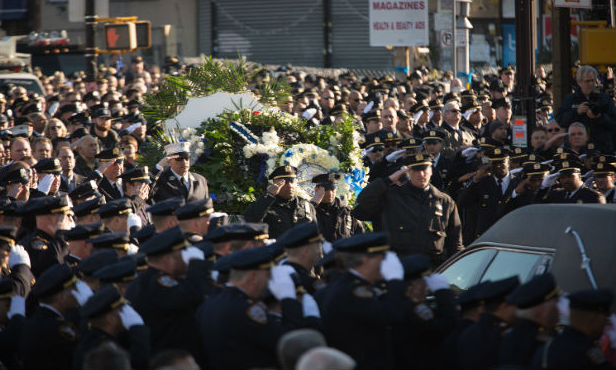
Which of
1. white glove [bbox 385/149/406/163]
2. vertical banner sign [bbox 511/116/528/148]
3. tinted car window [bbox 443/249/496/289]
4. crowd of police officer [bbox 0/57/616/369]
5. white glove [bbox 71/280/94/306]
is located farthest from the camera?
vertical banner sign [bbox 511/116/528/148]

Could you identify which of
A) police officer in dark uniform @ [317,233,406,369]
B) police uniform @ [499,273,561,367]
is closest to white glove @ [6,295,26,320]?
police officer in dark uniform @ [317,233,406,369]

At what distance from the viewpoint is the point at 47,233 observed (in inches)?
310

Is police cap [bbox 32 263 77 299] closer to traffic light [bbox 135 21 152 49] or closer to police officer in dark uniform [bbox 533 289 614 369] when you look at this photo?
police officer in dark uniform [bbox 533 289 614 369]

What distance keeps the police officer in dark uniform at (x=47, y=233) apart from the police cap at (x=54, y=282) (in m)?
1.71

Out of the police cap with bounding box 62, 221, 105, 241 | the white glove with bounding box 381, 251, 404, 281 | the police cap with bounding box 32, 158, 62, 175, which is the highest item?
the police cap with bounding box 32, 158, 62, 175

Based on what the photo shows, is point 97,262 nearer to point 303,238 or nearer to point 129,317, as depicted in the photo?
point 129,317

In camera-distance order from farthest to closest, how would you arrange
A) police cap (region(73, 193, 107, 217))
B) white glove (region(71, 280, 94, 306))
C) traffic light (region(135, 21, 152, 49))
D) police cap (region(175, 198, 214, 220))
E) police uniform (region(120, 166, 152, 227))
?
traffic light (region(135, 21, 152, 49)) → police uniform (region(120, 166, 152, 227)) → police cap (region(73, 193, 107, 217)) → police cap (region(175, 198, 214, 220)) → white glove (region(71, 280, 94, 306))

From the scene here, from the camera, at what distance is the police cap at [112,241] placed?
691 cm

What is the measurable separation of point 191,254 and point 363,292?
1437 millimetres

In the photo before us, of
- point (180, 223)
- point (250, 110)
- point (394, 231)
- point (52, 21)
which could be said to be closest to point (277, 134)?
point (250, 110)

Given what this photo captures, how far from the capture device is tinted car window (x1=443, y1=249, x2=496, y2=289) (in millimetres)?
6082

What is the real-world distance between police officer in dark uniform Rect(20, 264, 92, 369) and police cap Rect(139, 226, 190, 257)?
528mm

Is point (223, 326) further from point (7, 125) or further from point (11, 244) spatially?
point (7, 125)

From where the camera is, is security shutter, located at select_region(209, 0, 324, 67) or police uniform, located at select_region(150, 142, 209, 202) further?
security shutter, located at select_region(209, 0, 324, 67)
